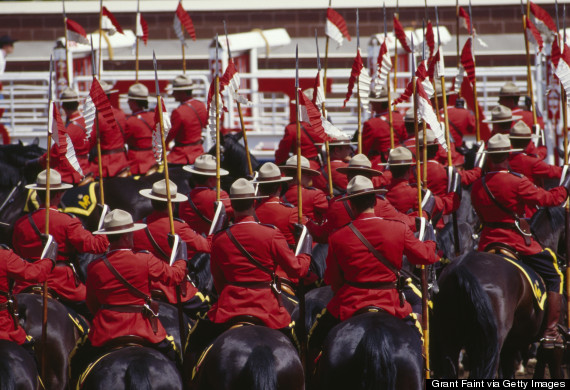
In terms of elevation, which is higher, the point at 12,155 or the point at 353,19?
the point at 353,19

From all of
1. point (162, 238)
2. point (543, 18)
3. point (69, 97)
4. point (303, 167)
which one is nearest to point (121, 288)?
point (162, 238)

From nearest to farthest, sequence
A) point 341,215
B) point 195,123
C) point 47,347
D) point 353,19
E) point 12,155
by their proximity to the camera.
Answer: point 47,347 → point 341,215 → point 12,155 → point 195,123 → point 353,19

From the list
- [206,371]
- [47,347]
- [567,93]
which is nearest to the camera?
[206,371]

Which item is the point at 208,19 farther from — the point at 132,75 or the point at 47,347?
the point at 47,347

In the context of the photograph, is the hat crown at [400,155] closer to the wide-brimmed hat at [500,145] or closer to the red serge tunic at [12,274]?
the wide-brimmed hat at [500,145]

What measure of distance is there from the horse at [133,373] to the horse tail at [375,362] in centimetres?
139

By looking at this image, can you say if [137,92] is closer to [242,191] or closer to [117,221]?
[242,191]

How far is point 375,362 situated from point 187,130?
7.43m

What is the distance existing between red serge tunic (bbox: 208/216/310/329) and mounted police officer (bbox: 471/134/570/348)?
307 centimetres

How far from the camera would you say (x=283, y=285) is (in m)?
10.1

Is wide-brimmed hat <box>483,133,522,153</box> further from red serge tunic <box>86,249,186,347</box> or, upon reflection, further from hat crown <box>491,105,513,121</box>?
red serge tunic <box>86,249,186,347</box>

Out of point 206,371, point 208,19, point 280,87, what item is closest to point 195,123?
point 280,87

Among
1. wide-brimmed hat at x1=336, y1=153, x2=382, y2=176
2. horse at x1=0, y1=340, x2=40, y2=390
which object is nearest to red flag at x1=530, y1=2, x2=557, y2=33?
wide-brimmed hat at x1=336, y1=153, x2=382, y2=176

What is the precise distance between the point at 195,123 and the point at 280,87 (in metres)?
4.07
